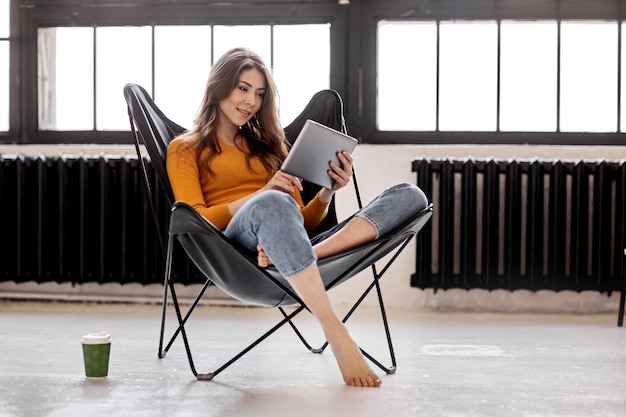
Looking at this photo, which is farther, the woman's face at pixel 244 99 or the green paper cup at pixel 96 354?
the woman's face at pixel 244 99

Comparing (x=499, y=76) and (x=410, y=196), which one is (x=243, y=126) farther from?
(x=499, y=76)

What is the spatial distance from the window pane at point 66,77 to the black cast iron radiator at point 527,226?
171 cm

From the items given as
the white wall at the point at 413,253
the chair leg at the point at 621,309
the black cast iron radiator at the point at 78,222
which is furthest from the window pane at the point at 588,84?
the black cast iron radiator at the point at 78,222

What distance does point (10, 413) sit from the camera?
5.81 feet

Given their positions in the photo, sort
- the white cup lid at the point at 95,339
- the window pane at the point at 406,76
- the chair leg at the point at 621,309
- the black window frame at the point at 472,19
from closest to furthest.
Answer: the white cup lid at the point at 95,339 < the chair leg at the point at 621,309 < the black window frame at the point at 472,19 < the window pane at the point at 406,76

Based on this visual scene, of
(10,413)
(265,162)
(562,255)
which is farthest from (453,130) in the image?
(10,413)

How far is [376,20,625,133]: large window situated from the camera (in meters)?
4.17

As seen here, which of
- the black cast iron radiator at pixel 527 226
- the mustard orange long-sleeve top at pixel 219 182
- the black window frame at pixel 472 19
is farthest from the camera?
the black window frame at pixel 472 19

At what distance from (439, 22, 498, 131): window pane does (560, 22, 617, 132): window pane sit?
1.14 ft

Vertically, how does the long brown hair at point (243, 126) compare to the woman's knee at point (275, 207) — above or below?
above

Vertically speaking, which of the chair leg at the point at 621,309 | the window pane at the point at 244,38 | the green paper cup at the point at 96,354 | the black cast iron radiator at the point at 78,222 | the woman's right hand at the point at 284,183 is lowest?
the chair leg at the point at 621,309

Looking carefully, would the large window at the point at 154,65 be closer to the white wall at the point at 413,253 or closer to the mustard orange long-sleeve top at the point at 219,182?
the white wall at the point at 413,253

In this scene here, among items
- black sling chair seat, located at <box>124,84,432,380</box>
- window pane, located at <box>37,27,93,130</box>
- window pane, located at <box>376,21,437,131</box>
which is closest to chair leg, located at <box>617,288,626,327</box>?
window pane, located at <box>376,21,437,131</box>

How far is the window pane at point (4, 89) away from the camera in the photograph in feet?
14.4
